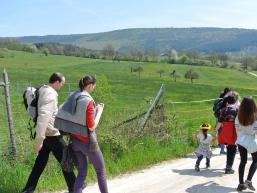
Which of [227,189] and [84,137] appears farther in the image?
[227,189]

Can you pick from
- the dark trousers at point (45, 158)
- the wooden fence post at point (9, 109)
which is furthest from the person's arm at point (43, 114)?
the wooden fence post at point (9, 109)

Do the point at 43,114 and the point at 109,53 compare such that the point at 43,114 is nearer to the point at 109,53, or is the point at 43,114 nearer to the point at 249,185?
the point at 249,185

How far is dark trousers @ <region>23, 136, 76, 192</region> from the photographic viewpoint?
645cm

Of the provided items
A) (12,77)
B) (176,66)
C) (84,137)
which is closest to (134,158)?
(84,137)

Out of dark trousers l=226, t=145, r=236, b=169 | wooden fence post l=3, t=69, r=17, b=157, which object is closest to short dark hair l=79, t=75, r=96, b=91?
wooden fence post l=3, t=69, r=17, b=157

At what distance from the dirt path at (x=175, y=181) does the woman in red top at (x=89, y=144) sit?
0.99 m

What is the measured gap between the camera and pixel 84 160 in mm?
6051

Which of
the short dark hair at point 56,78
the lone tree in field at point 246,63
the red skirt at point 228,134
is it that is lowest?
the lone tree in field at point 246,63

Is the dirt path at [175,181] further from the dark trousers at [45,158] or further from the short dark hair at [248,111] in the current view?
the short dark hair at [248,111]

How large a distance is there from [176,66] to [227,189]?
112599 millimetres

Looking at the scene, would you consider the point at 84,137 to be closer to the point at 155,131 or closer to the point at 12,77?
the point at 155,131

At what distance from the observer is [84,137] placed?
586cm

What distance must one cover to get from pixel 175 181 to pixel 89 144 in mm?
2446

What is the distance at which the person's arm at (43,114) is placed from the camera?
6.04 m
